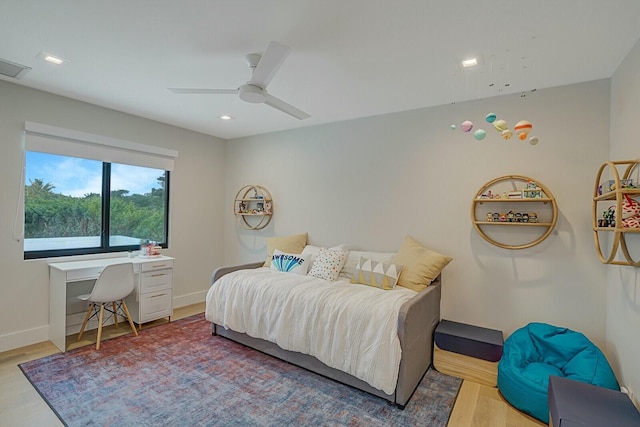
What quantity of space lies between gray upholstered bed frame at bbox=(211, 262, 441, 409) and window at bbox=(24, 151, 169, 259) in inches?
79.6

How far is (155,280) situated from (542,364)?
3857 millimetres

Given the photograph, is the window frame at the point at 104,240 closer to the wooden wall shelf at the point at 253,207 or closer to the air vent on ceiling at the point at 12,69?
the air vent on ceiling at the point at 12,69

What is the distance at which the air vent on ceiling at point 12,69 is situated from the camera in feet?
8.29

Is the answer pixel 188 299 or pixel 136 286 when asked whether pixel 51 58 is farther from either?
pixel 188 299

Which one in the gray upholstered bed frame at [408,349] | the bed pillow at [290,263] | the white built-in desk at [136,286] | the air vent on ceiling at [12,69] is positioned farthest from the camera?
the bed pillow at [290,263]

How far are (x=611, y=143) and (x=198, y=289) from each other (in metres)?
5.02

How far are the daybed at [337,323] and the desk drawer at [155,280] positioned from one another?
31.0 inches

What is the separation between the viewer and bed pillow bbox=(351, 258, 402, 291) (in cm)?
299

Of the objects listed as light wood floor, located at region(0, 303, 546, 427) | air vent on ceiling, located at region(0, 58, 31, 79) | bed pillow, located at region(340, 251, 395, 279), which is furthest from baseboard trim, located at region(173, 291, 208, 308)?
air vent on ceiling, located at region(0, 58, 31, 79)

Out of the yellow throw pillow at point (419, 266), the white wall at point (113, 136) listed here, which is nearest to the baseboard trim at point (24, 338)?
the white wall at point (113, 136)

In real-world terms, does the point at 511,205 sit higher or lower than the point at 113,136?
lower

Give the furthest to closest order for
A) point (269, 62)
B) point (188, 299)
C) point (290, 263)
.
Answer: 1. point (188, 299)
2. point (290, 263)
3. point (269, 62)

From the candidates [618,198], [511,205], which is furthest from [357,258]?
[618,198]

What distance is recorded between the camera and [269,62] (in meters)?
2.02
